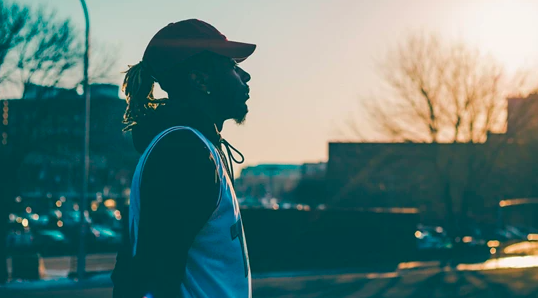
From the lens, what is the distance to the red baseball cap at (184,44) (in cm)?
207

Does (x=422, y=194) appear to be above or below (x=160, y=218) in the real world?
below

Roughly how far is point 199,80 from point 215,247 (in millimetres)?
474

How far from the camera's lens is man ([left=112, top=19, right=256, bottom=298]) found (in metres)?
1.78

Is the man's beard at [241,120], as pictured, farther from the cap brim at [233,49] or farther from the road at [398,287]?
the road at [398,287]

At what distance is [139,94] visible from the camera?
2.26 metres

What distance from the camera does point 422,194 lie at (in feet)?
254

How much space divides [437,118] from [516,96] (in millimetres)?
4051

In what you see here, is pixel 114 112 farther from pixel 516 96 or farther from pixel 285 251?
pixel 516 96

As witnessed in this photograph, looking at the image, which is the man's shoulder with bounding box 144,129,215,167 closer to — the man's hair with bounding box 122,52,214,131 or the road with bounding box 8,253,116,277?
the man's hair with bounding box 122,52,214,131

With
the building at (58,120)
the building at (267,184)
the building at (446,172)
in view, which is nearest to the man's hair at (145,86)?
the building at (58,120)

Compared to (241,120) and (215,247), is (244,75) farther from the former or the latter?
(215,247)

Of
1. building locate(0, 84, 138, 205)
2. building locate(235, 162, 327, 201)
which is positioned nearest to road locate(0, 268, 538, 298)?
building locate(0, 84, 138, 205)

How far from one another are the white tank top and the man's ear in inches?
8.1

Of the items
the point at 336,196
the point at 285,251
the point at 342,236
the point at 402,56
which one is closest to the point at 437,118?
the point at 402,56
